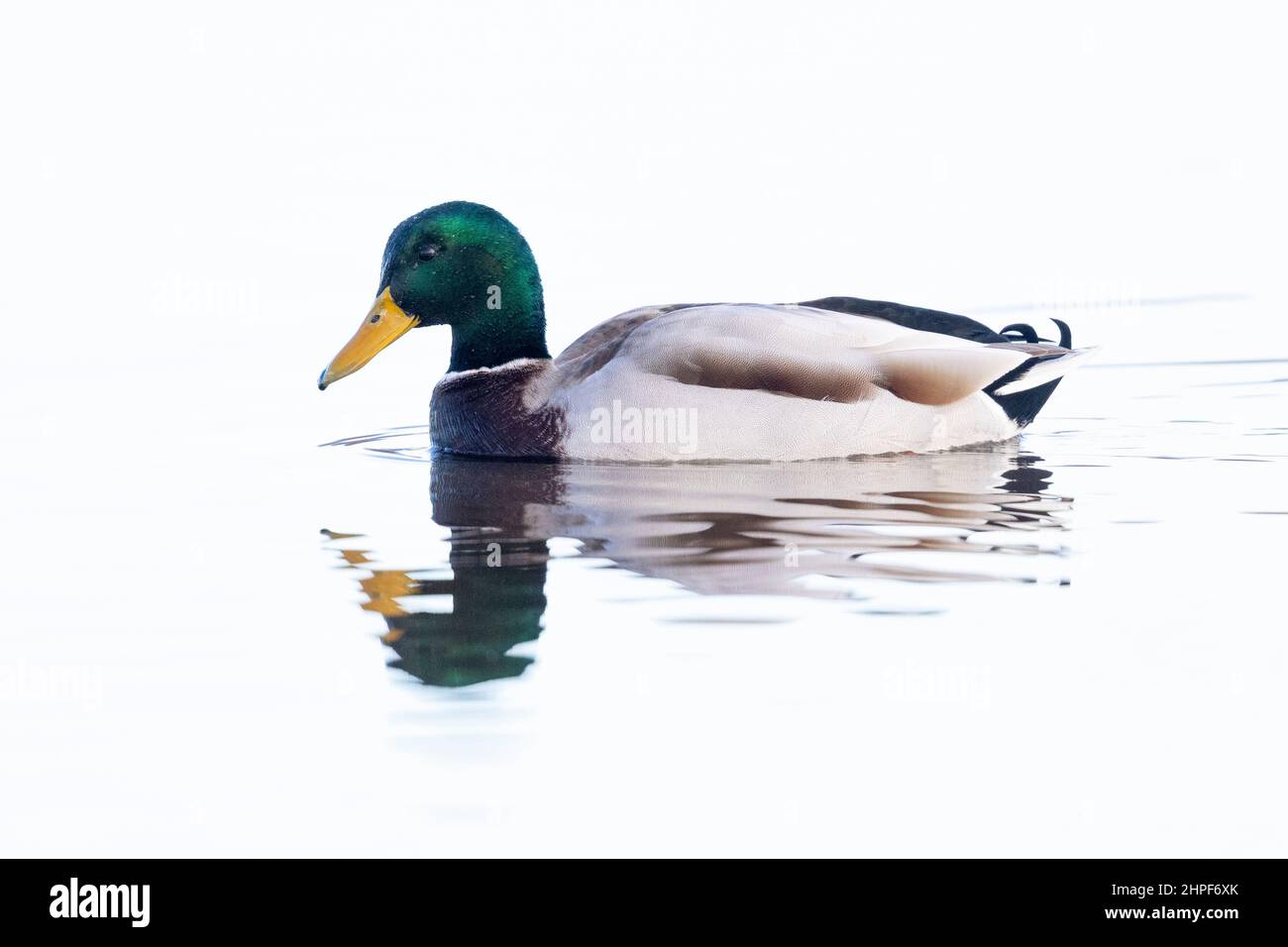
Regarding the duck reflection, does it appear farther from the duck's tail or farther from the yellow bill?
the yellow bill

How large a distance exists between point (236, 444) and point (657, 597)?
4.33 metres

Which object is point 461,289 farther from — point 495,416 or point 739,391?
→ point 739,391

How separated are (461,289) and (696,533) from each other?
2.66 metres

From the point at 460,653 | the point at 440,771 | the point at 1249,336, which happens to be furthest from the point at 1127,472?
the point at 1249,336

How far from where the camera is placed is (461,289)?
26.8 ft

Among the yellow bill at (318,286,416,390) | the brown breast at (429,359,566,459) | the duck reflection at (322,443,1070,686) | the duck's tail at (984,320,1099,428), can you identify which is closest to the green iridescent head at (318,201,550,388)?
the yellow bill at (318,286,416,390)

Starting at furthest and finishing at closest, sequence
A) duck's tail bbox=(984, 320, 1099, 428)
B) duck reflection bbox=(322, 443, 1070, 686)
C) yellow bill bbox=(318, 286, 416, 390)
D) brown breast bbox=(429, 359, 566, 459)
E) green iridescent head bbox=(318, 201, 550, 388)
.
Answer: duck's tail bbox=(984, 320, 1099, 428)
green iridescent head bbox=(318, 201, 550, 388)
yellow bill bbox=(318, 286, 416, 390)
brown breast bbox=(429, 359, 566, 459)
duck reflection bbox=(322, 443, 1070, 686)

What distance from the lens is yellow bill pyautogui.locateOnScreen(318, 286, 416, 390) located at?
7930mm

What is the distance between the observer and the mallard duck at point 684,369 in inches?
295

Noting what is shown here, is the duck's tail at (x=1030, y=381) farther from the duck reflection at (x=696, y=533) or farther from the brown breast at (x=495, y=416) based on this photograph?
the brown breast at (x=495, y=416)

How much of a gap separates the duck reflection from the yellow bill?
60cm

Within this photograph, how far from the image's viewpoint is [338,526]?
6.44 meters

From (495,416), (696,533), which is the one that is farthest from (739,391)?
(696,533)

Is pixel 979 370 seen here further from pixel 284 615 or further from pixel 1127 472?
pixel 284 615
